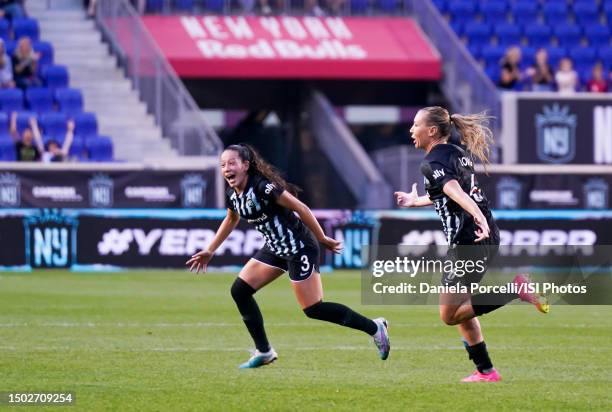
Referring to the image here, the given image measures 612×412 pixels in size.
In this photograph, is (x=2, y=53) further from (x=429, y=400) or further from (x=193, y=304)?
(x=429, y=400)

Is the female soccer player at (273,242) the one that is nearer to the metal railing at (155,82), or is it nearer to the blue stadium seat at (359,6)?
the metal railing at (155,82)

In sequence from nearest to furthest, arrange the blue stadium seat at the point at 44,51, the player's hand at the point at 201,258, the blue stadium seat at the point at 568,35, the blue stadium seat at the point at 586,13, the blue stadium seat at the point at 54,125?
1. the player's hand at the point at 201,258
2. the blue stadium seat at the point at 54,125
3. the blue stadium seat at the point at 44,51
4. the blue stadium seat at the point at 568,35
5. the blue stadium seat at the point at 586,13

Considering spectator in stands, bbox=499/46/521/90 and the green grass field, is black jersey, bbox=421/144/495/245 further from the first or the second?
spectator in stands, bbox=499/46/521/90

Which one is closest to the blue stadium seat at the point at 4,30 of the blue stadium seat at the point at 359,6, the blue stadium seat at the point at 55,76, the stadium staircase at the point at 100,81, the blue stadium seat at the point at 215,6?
the blue stadium seat at the point at 55,76

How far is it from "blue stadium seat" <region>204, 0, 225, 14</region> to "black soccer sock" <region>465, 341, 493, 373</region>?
914 inches

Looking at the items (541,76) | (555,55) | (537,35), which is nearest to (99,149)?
(541,76)

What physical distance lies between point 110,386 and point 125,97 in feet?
67.6

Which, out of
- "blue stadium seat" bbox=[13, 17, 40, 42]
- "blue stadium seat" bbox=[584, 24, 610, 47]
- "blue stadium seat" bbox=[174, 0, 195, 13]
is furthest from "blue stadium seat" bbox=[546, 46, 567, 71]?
"blue stadium seat" bbox=[13, 17, 40, 42]

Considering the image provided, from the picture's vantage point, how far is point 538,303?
10.2m

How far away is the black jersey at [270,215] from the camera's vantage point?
10.7m

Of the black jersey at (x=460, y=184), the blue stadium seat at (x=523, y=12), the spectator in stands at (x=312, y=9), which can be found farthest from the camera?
the blue stadium seat at (x=523, y=12)

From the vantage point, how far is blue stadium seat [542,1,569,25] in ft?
115

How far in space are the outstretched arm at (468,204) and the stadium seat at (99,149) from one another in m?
18.6

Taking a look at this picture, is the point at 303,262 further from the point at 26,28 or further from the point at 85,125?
the point at 26,28
